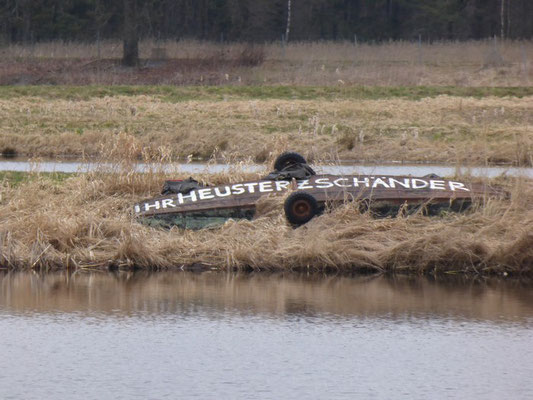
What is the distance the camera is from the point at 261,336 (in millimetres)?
10188

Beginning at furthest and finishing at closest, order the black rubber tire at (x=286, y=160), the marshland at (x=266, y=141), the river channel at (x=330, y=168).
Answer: the river channel at (x=330, y=168), the black rubber tire at (x=286, y=160), the marshland at (x=266, y=141)

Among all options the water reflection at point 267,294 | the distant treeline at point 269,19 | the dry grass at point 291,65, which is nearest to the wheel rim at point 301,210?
the water reflection at point 267,294

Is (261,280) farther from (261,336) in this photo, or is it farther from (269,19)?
(269,19)

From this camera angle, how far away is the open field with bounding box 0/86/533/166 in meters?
27.1

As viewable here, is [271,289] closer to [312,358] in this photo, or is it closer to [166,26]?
[312,358]

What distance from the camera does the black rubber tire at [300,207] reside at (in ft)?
47.1

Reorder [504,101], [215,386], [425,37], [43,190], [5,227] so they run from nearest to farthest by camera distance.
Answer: [215,386]
[5,227]
[43,190]
[504,101]
[425,37]

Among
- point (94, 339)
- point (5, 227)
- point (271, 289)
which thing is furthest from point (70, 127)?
point (94, 339)

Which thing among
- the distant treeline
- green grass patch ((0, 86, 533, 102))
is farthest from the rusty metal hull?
the distant treeline

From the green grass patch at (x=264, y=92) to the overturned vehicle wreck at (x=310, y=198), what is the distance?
21284 millimetres

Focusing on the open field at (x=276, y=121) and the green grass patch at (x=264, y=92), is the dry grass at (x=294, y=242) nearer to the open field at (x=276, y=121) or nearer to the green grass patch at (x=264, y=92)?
the open field at (x=276, y=121)

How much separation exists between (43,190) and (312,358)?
8.06 meters

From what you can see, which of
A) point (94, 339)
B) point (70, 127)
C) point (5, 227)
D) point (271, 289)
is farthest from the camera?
point (70, 127)

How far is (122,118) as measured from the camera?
31.3m
